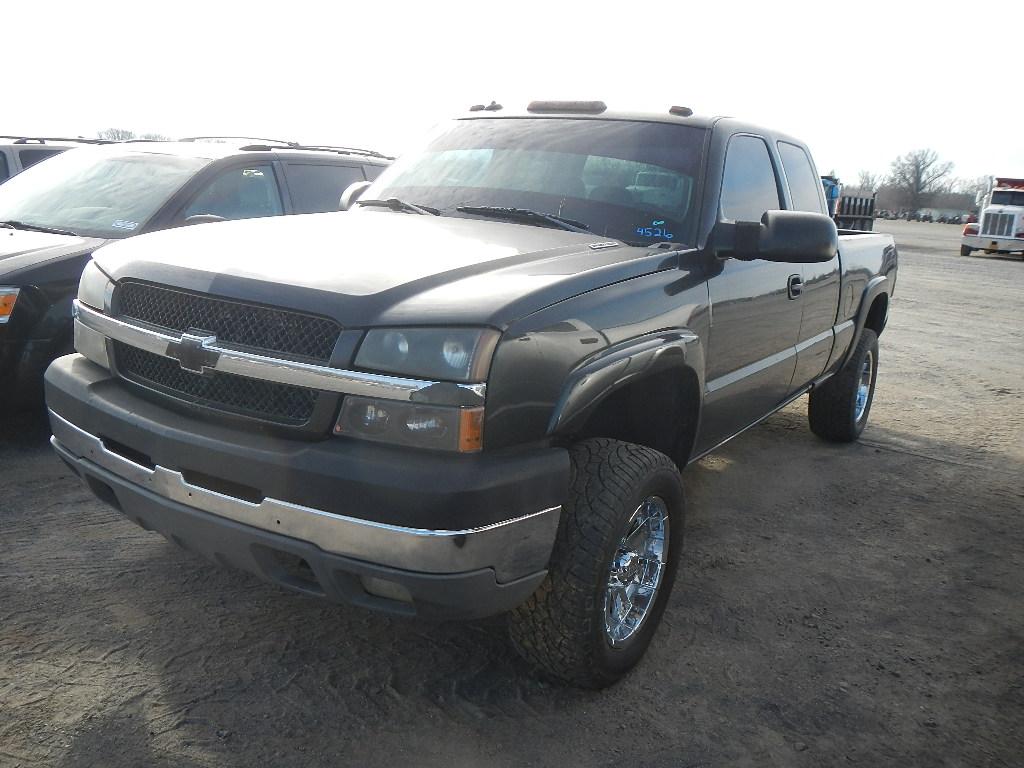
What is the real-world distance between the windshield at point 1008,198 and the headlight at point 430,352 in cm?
3266

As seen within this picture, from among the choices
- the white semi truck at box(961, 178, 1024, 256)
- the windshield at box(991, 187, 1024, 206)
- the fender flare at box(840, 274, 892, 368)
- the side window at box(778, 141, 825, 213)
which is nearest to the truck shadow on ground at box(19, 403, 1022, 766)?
the fender flare at box(840, 274, 892, 368)

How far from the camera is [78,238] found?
16.6 ft

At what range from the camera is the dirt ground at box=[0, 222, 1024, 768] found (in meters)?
2.59

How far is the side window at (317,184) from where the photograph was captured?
6.09m

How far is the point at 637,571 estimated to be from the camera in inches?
120

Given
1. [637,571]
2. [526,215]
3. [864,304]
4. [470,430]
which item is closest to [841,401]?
[864,304]

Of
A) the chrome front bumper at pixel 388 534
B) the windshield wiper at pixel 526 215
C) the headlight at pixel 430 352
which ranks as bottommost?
the chrome front bumper at pixel 388 534

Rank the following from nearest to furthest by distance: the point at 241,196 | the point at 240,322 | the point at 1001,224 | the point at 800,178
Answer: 1. the point at 240,322
2. the point at 800,178
3. the point at 241,196
4. the point at 1001,224

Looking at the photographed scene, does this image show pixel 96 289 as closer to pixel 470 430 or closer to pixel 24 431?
pixel 470 430

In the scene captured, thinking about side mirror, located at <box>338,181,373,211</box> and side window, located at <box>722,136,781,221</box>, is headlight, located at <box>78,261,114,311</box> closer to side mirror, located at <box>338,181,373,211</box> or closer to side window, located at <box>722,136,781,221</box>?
side mirror, located at <box>338,181,373,211</box>

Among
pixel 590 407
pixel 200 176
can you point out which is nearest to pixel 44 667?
pixel 590 407

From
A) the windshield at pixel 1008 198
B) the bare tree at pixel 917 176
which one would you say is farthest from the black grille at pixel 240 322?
the bare tree at pixel 917 176

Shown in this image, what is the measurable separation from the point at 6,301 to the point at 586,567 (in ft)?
11.1

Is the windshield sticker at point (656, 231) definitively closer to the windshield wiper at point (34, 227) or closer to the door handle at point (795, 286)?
the door handle at point (795, 286)
